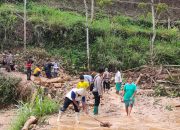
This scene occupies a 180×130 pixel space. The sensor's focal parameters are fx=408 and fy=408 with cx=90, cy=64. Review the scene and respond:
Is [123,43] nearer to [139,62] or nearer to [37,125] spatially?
[139,62]

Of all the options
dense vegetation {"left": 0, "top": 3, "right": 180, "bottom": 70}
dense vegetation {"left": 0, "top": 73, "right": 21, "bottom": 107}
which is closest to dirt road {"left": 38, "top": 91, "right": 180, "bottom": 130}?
dense vegetation {"left": 0, "top": 73, "right": 21, "bottom": 107}

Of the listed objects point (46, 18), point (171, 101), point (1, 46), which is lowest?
point (171, 101)

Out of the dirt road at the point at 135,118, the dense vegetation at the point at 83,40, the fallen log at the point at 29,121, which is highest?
the dense vegetation at the point at 83,40

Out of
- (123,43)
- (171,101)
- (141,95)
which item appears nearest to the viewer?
(171,101)

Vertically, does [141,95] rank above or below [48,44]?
below

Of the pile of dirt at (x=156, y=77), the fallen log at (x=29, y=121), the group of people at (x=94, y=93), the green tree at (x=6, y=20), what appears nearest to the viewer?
the fallen log at (x=29, y=121)

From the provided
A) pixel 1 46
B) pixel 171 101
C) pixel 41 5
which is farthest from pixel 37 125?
pixel 41 5

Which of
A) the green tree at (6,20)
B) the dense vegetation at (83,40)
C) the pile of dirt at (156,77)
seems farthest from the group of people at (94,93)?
the green tree at (6,20)

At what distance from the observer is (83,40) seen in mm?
31047

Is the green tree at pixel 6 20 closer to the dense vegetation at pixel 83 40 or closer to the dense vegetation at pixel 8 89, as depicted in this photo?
the dense vegetation at pixel 83 40

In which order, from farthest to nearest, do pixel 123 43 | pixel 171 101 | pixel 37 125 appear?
1. pixel 123 43
2. pixel 171 101
3. pixel 37 125

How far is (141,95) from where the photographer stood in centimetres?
1978

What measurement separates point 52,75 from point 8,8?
29.9ft

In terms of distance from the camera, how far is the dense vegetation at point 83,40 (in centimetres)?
2947
